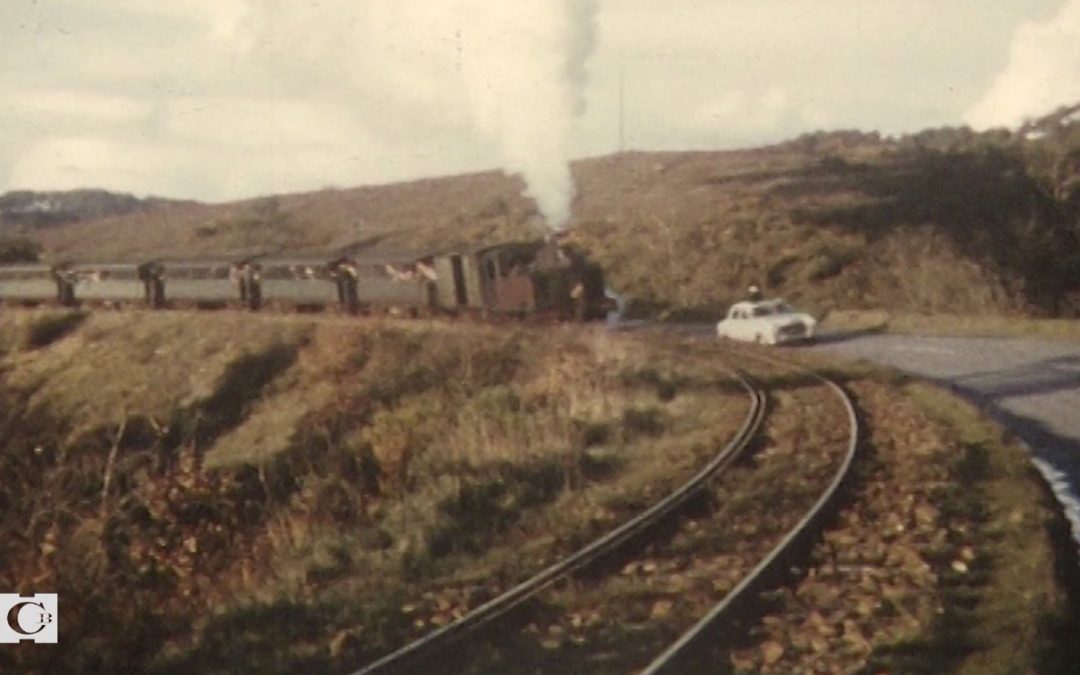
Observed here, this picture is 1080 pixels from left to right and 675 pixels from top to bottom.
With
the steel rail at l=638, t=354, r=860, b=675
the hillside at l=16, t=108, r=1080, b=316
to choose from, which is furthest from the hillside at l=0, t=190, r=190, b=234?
the steel rail at l=638, t=354, r=860, b=675

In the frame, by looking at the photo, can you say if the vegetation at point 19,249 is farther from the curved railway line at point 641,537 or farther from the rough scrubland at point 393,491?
the curved railway line at point 641,537

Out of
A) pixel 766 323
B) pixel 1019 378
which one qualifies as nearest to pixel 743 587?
pixel 766 323

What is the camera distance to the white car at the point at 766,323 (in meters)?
12.8

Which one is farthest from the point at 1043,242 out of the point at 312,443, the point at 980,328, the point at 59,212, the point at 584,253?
the point at 59,212

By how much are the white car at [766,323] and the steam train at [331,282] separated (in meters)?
2.42

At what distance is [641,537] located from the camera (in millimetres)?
7543

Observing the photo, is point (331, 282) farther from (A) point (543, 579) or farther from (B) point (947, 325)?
(A) point (543, 579)

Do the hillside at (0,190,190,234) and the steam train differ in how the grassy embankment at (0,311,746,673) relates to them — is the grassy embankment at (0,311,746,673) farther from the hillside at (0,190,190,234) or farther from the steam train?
the steam train

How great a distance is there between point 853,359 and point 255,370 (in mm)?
7550

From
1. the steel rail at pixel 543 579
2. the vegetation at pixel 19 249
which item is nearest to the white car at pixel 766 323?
the steel rail at pixel 543 579

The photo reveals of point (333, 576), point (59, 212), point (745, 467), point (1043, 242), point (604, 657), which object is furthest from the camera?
point (1043, 242)

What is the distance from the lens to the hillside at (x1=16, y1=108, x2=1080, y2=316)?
37.4 ft

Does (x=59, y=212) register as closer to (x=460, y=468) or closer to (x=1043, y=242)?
(x=460, y=468)

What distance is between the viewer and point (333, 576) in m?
7.88
